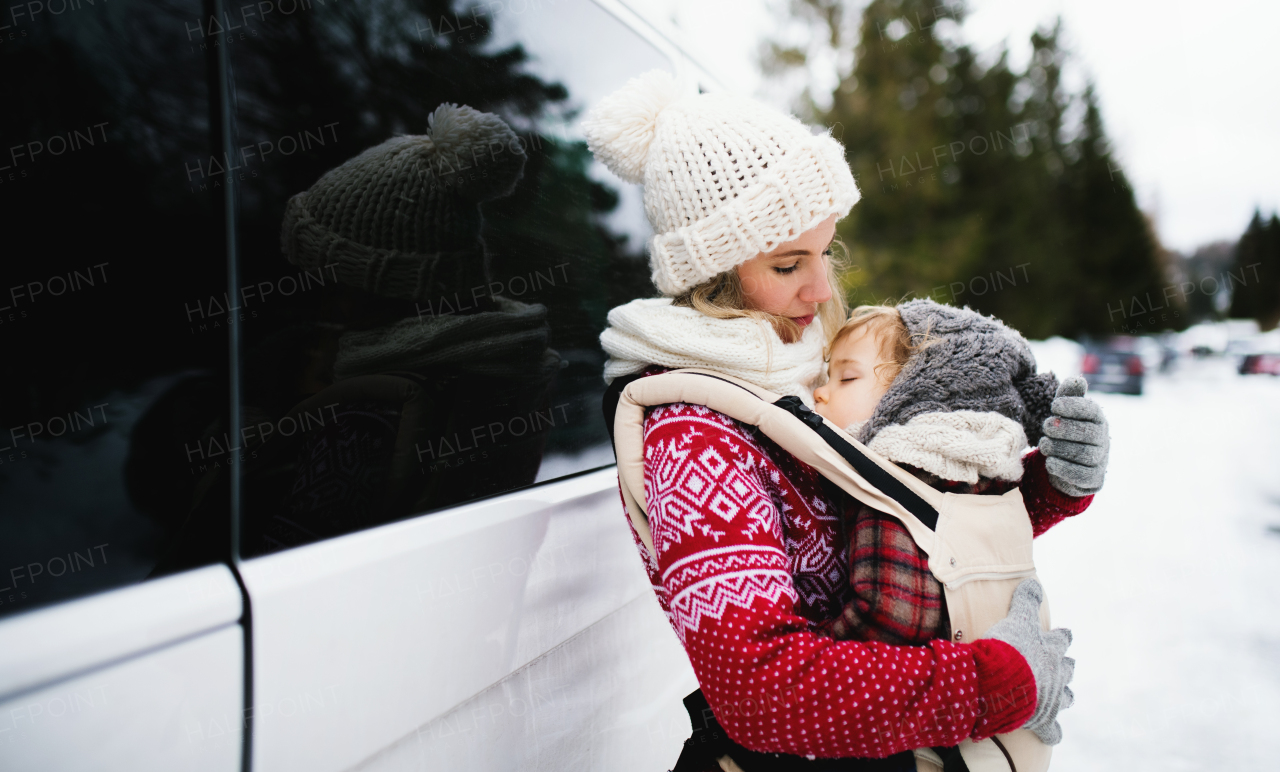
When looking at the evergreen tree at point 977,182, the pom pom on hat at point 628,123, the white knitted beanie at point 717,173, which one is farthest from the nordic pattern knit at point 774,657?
the evergreen tree at point 977,182

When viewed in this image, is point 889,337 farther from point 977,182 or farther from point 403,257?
point 977,182

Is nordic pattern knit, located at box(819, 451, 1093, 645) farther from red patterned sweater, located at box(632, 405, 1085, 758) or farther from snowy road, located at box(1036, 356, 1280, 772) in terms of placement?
snowy road, located at box(1036, 356, 1280, 772)

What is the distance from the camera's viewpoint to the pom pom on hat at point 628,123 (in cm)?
134

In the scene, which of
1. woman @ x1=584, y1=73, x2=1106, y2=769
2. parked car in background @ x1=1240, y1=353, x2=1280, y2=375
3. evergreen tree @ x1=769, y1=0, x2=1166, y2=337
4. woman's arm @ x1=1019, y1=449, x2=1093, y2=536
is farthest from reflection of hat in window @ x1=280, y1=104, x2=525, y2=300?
parked car in background @ x1=1240, y1=353, x2=1280, y2=375

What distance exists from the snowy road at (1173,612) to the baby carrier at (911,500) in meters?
1.80

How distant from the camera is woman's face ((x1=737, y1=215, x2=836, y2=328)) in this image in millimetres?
1329

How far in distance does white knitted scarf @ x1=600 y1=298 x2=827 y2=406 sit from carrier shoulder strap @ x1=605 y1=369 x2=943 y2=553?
0.22 feet

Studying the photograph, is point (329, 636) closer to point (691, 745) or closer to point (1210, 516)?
point (691, 745)

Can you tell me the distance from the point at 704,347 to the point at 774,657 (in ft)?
1.75

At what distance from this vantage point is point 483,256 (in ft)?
4.14

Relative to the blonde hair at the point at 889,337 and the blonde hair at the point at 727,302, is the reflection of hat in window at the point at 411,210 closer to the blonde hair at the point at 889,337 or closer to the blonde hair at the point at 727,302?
the blonde hair at the point at 727,302

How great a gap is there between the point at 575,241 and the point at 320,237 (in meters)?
0.74

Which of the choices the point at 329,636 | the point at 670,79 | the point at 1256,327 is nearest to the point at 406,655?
the point at 329,636

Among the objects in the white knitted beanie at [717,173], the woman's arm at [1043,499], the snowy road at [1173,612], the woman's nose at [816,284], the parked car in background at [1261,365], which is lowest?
the parked car in background at [1261,365]
